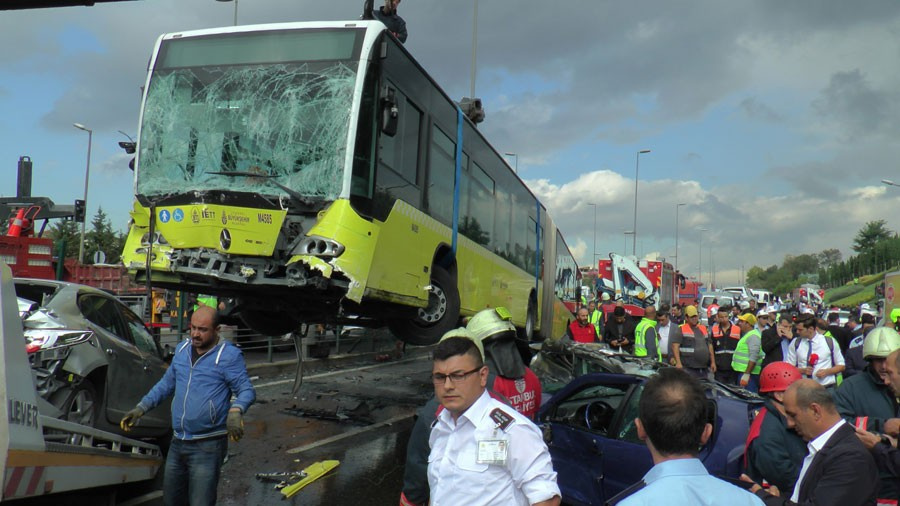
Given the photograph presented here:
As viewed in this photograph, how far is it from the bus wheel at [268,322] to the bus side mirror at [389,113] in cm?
321

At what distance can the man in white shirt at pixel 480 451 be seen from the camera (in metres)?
2.51

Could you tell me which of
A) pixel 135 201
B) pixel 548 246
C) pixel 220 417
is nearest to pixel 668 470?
pixel 220 417

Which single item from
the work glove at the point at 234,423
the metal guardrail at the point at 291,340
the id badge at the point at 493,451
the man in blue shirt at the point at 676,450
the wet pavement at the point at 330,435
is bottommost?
the wet pavement at the point at 330,435

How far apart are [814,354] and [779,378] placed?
5611 millimetres

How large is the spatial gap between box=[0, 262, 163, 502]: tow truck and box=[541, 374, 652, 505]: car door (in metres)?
3.37

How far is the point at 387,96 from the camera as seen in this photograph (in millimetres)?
6875

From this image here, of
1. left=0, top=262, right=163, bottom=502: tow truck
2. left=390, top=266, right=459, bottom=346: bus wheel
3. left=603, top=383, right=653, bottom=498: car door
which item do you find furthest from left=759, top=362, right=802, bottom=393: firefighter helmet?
left=390, top=266, right=459, bottom=346: bus wheel

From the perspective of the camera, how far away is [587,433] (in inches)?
229

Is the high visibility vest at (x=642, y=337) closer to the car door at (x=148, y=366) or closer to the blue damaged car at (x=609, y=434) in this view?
the blue damaged car at (x=609, y=434)

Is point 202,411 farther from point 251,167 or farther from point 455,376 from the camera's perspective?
point 251,167

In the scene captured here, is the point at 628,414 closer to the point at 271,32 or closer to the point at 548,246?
the point at 271,32

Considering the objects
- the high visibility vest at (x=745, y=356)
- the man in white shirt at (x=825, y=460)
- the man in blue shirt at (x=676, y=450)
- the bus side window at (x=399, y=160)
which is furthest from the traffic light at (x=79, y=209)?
the man in blue shirt at (x=676, y=450)

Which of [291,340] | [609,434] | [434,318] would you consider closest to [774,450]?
[609,434]

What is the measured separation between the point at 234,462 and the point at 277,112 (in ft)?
12.6
